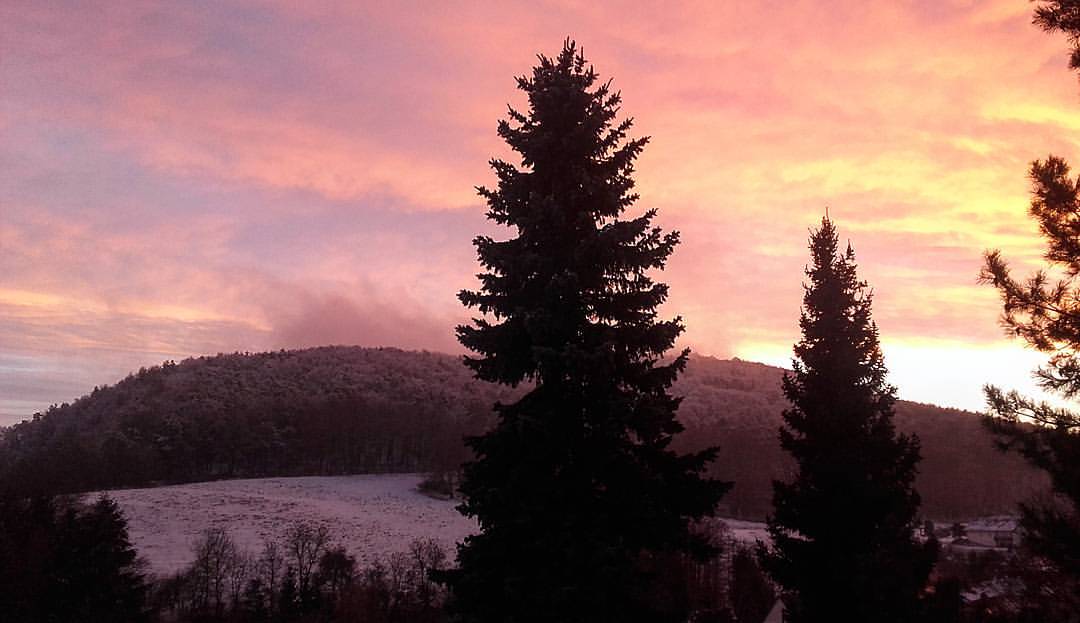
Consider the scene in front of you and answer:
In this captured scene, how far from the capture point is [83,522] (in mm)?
49969

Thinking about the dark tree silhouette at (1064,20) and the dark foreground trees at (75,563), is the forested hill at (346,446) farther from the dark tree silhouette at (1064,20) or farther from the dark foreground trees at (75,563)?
the dark tree silhouette at (1064,20)

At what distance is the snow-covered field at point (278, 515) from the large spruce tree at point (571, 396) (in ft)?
227

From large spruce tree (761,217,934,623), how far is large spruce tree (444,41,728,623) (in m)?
6.57

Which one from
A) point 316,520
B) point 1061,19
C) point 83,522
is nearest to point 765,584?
point 83,522

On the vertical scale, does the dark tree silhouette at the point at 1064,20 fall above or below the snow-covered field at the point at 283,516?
above

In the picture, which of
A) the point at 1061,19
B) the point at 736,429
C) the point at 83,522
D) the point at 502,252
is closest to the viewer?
the point at 1061,19

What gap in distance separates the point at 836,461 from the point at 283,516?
3626 inches

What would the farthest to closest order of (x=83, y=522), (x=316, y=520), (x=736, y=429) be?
(x=736, y=429) → (x=316, y=520) → (x=83, y=522)

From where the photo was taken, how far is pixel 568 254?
16.0 metres

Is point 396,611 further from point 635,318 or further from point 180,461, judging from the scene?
point 180,461

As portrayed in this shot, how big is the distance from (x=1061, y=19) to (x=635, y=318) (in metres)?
9.19

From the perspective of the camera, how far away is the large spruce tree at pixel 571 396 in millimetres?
14492

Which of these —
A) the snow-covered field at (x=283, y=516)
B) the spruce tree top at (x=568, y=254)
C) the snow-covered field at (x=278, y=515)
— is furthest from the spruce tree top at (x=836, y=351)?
the snow-covered field at (x=278, y=515)

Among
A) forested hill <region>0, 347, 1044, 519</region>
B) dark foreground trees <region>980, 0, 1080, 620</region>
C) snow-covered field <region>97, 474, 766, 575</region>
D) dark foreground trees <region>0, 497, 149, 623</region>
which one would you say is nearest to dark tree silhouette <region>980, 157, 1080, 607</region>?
dark foreground trees <region>980, 0, 1080, 620</region>
